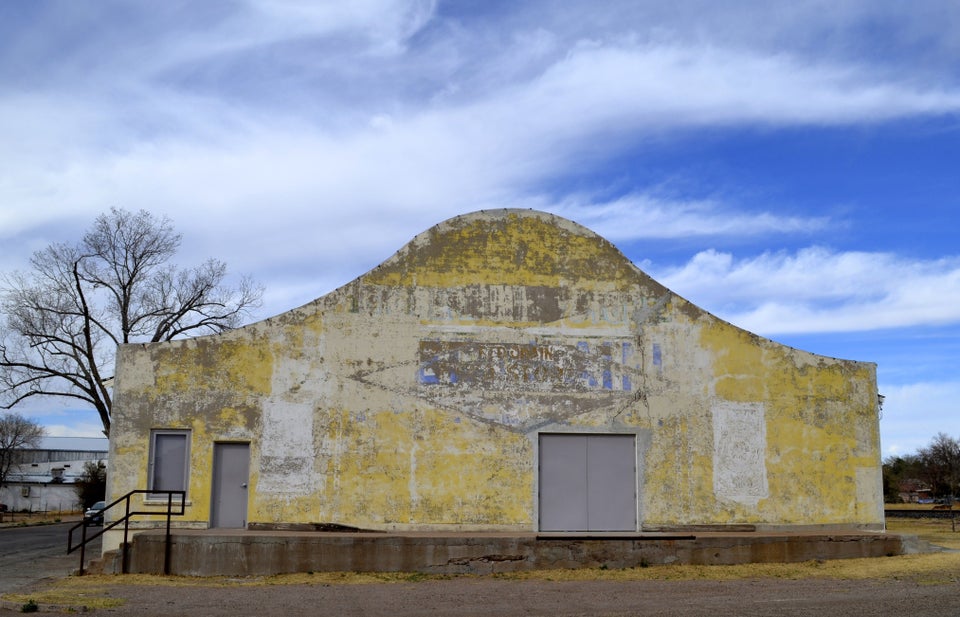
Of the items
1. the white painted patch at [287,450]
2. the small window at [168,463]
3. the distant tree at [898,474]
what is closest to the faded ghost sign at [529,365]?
the white painted patch at [287,450]

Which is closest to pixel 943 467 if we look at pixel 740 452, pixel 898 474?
pixel 898 474

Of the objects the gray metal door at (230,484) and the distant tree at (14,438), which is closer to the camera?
the gray metal door at (230,484)

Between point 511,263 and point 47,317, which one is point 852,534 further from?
point 47,317

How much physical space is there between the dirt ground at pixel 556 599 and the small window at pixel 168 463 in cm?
332

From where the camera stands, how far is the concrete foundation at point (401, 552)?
55.3 ft

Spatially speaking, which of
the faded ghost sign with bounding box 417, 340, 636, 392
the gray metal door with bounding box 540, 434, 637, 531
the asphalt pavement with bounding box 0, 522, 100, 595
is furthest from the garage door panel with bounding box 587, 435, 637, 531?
the asphalt pavement with bounding box 0, 522, 100, 595

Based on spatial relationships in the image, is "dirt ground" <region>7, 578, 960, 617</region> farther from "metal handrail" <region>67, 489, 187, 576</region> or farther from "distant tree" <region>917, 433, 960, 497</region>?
"distant tree" <region>917, 433, 960, 497</region>

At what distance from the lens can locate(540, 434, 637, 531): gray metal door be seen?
19.3 metres

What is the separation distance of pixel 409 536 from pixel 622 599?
4723 millimetres

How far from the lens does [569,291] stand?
65.4 ft

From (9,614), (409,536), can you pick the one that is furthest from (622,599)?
(9,614)

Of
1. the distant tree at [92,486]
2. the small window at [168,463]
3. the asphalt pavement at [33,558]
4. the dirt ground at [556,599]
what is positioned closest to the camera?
the dirt ground at [556,599]

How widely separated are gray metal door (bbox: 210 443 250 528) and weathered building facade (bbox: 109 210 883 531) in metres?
0.03

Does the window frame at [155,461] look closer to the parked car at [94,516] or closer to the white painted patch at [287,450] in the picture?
the parked car at [94,516]
